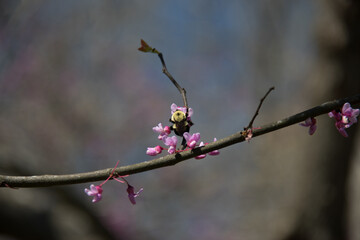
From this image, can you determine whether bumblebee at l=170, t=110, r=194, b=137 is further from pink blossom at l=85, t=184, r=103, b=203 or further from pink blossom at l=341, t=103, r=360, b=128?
pink blossom at l=341, t=103, r=360, b=128

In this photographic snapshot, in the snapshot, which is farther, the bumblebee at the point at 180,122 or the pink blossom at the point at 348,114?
the bumblebee at the point at 180,122

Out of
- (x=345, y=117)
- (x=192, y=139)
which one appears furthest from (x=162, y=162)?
(x=345, y=117)

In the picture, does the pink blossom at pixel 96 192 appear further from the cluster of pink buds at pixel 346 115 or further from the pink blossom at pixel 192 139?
the cluster of pink buds at pixel 346 115

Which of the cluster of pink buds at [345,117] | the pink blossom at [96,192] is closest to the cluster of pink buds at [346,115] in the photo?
the cluster of pink buds at [345,117]

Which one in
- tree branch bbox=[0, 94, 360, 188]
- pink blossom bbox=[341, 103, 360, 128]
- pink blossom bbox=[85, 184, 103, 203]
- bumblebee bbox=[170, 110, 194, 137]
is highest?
bumblebee bbox=[170, 110, 194, 137]

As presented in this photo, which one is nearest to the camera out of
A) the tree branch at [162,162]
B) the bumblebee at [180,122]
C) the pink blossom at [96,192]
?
the tree branch at [162,162]

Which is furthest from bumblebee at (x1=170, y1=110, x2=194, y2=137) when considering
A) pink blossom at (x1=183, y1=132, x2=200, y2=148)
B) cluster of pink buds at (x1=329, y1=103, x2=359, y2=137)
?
cluster of pink buds at (x1=329, y1=103, x2=359, y2=137)
